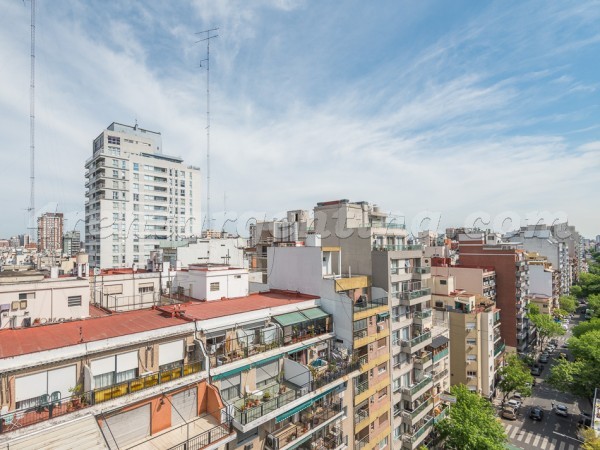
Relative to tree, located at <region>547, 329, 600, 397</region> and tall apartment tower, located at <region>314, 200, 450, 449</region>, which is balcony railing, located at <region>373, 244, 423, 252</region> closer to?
tall apartment tower, located at <region>314, 200, 450, 449</region>

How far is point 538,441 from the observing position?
37000mm

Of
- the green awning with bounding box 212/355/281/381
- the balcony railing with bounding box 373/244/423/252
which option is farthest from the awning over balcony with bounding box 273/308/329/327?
the balcony railing with bounding box 373/244/423/252

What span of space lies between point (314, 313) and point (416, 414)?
16503 millimetres

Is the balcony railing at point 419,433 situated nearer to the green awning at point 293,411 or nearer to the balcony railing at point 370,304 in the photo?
the balcony railing at point 370,304

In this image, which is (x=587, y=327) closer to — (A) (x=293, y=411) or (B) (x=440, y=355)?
(B) (x=440, y=355)

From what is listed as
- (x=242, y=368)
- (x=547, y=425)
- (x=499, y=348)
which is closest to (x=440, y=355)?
(x=547, y=425)

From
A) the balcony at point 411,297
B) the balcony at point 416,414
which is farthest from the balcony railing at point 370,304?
the balcony at point 416,414

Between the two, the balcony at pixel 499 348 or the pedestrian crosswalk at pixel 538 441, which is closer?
the pedestrian crosswalk at pixel 538 441

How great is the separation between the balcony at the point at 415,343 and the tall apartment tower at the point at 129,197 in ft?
194

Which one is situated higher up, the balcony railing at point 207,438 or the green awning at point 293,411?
the balcony railing at point 207,438

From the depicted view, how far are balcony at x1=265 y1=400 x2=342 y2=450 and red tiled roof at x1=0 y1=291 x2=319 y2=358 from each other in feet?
24.0

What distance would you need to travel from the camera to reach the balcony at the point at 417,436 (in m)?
29.1

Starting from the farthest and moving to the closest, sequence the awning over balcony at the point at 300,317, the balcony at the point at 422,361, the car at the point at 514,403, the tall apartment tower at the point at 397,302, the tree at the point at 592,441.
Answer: the car at the point at 514,403 → the balcony at the point at 422,361 → the tall apartment tower at the point at 397,302 → the tree at the point at 592,441 → the awning over balcony at the point at 300,317

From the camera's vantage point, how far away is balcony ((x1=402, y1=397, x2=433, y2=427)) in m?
29.0
